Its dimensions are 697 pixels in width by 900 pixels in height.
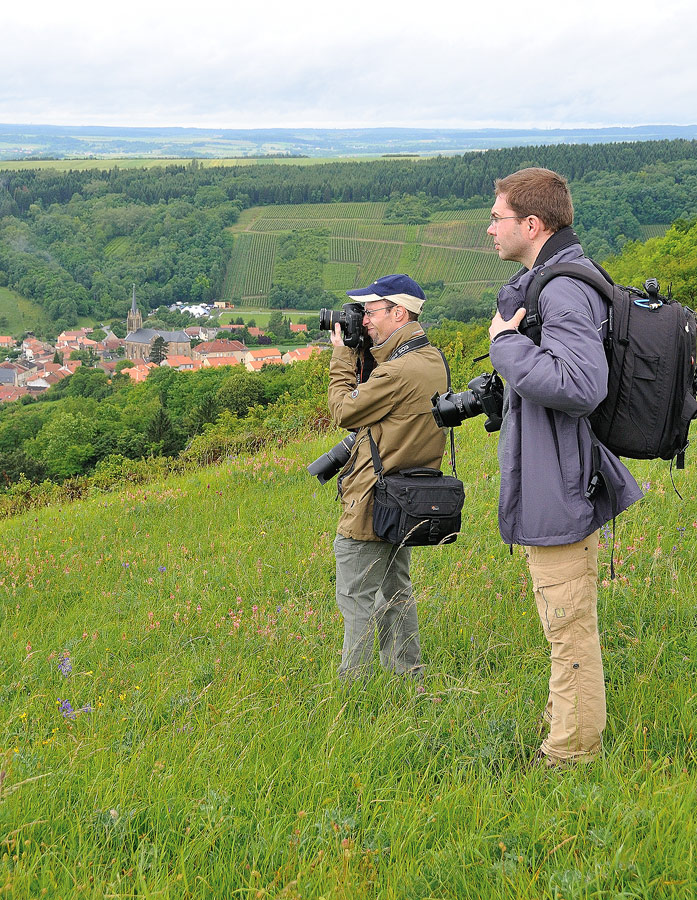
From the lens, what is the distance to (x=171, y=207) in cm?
15762

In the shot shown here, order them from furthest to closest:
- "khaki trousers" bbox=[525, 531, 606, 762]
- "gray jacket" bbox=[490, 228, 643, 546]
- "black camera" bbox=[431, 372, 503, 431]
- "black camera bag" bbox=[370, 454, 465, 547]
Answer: "black camera bag" bbox=[370, 454, 465, 547] < "black camera" bbox=[431, 372, 503, 431] < "khaki trousers" bbox=[525, 531, 606, 762] < "gray jacket" bbox=[490, 228, 643, 546]

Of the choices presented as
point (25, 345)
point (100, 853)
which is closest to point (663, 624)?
point (100, 853)

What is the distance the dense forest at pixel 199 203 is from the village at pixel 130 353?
1100cm

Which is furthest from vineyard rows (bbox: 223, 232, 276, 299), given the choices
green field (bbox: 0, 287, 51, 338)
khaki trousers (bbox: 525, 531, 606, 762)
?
khaki trousers (bbox: 525, 531, 606, 762)

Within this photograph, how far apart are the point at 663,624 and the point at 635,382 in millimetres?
1543

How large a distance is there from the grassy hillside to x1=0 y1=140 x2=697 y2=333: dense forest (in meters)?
97.5

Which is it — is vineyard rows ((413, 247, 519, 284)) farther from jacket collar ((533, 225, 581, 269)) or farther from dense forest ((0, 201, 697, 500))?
jacket collar ((533, 225, 581, 269))

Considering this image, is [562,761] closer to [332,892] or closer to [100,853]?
[332,892]

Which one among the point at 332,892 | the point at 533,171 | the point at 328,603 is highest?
the point at 533,171

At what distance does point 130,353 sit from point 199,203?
188 ft

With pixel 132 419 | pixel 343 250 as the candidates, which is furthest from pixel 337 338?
pixel 343 250

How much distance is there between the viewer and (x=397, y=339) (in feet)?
10.8

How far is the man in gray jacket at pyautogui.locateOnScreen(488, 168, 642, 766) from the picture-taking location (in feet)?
7.71

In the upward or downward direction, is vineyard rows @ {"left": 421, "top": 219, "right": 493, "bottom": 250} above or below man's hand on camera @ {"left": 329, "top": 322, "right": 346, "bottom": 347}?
below
